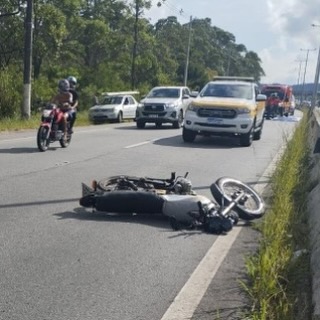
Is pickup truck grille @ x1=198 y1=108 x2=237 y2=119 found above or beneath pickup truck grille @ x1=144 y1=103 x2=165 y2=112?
above

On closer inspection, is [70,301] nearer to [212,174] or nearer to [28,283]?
[28,283]

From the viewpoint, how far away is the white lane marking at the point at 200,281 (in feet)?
13.1

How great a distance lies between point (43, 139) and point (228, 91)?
6670 millimetres

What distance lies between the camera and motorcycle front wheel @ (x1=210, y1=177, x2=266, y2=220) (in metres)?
6.73

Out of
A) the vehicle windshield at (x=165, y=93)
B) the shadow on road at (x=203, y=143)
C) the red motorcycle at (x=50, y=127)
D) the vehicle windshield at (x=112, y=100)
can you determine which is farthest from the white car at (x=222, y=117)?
the vehicle windshield at (x=112, y=100)

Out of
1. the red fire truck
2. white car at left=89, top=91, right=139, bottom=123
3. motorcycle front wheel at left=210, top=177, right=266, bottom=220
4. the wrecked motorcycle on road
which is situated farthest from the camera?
the red fire truck

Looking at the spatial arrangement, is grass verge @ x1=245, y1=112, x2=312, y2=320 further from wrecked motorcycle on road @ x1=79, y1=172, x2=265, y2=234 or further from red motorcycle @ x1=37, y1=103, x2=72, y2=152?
red motorcycle @ x1=37, y1=103, x2=72, y2=152

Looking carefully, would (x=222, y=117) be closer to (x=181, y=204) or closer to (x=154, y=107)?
(x=154, y=107)

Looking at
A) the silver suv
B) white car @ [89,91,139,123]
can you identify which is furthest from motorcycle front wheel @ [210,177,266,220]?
white car @ [89,91,139,123]

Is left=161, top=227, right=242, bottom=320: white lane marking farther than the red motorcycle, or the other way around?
the red motorcycle

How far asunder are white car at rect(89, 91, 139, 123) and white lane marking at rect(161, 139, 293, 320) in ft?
67.7

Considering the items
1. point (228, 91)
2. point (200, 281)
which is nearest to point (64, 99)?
point (228, 91)

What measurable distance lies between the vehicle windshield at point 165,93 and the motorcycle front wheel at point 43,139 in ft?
39.2

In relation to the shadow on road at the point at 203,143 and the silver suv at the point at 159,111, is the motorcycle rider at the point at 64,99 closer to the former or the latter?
the shadow on road at the point at 203,143
